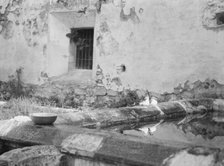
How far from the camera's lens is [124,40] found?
26.2 feet

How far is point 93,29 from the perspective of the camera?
902cm

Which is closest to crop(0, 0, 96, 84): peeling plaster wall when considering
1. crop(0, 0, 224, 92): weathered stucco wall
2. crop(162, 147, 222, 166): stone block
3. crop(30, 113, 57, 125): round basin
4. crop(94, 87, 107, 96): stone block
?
crop(0, 0, 224, 92): weathered stucco wall

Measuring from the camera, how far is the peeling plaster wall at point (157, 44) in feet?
22.7

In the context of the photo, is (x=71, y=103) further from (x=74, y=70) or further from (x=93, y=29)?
(x=93, y=29)

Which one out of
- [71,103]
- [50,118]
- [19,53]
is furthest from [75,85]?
[50,118]

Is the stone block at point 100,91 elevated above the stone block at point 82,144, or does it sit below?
above

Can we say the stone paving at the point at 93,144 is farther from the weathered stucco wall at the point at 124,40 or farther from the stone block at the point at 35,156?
the weathered stucco wall at the point at 124,40

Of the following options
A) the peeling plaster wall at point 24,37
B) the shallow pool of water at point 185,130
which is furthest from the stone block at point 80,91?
the shallow pool of water at point 185,130

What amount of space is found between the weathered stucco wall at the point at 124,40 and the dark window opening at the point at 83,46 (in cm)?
24

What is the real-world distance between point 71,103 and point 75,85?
0.45 m

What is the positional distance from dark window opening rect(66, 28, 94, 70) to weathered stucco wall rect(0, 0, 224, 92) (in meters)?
0.24

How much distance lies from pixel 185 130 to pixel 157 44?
3.76m

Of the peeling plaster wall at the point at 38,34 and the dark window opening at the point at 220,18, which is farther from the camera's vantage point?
the peeling plaster wall at the point at 38,34

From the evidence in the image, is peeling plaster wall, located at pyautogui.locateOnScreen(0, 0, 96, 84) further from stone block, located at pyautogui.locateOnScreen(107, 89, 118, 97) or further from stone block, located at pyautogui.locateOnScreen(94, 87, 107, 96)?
stone block, located at pyautogui.locateOnScreen(107, 89, 118, 97)
